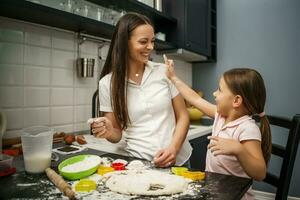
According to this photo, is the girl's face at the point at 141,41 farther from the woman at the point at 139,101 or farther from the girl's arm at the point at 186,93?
the girl's arm at the point at 186,93

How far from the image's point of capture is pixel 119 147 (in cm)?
127

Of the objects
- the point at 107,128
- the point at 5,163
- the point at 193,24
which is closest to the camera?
the point at 5,163

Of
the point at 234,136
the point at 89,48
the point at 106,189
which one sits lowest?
the point at 106,189

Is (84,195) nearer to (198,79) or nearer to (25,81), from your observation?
(25,81)

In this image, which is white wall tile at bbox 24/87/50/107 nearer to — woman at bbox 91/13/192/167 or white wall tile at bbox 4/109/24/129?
white wall tile at bbox 4/109/24/129

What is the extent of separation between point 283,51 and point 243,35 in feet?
1.35

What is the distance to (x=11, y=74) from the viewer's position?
4.10ft

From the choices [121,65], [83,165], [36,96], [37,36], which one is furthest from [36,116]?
[83,165]

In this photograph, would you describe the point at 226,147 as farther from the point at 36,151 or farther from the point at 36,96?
the point at 36,96

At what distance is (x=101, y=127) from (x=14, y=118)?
0.50 metres

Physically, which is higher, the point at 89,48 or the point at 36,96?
the point at 89,48

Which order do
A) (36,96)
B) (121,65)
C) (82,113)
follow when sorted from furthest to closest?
(82,113), (36,96), (121,65)

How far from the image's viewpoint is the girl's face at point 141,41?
1200 millimetres

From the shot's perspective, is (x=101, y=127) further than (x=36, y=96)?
No
